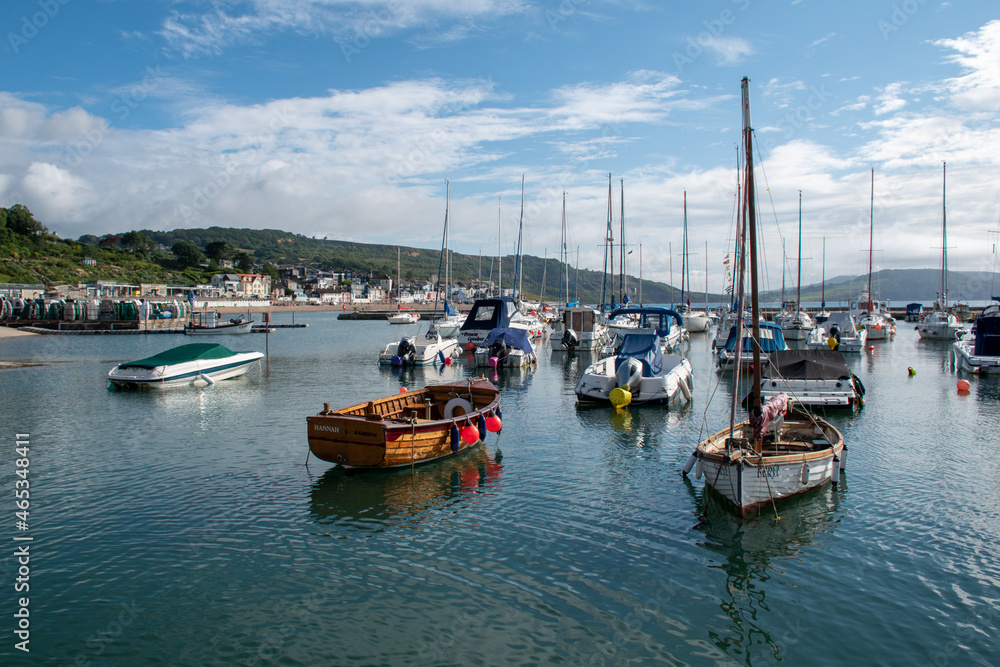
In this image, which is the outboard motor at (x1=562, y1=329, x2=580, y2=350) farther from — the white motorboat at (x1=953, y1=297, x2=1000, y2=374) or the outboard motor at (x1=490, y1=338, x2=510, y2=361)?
the white motorboat at (x1=953, y1=297, x2=1000, y2=374)

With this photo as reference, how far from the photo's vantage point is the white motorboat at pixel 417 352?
42.9 metres

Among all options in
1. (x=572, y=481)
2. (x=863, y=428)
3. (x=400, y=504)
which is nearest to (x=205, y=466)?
(x=400, y=504)

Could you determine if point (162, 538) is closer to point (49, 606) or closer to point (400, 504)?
point (49, 606)

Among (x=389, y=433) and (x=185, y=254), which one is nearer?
(x=389, y=433)

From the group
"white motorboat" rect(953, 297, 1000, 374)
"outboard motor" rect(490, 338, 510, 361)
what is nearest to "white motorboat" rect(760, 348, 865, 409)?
"white motorboat" rect(953, 297, 1000, 374)

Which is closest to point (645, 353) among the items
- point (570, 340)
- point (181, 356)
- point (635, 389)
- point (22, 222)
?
point (635, 389)

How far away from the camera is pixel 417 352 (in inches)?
1716

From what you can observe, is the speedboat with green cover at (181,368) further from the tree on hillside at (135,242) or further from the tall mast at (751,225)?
the tree on hillside at (135,242)

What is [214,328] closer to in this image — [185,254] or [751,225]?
[751,225]

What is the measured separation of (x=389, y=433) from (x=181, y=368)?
21.2m

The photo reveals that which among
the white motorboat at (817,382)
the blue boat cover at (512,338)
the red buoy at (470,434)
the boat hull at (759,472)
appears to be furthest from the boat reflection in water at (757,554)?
the blue boat cover at (512,338)

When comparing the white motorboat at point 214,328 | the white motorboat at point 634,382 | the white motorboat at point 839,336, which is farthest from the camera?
the white motorboat at point 214,328

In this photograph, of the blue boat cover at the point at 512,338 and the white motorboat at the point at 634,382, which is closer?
the white motorboat at the point at 634,382

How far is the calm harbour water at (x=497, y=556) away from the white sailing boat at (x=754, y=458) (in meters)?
0.56
